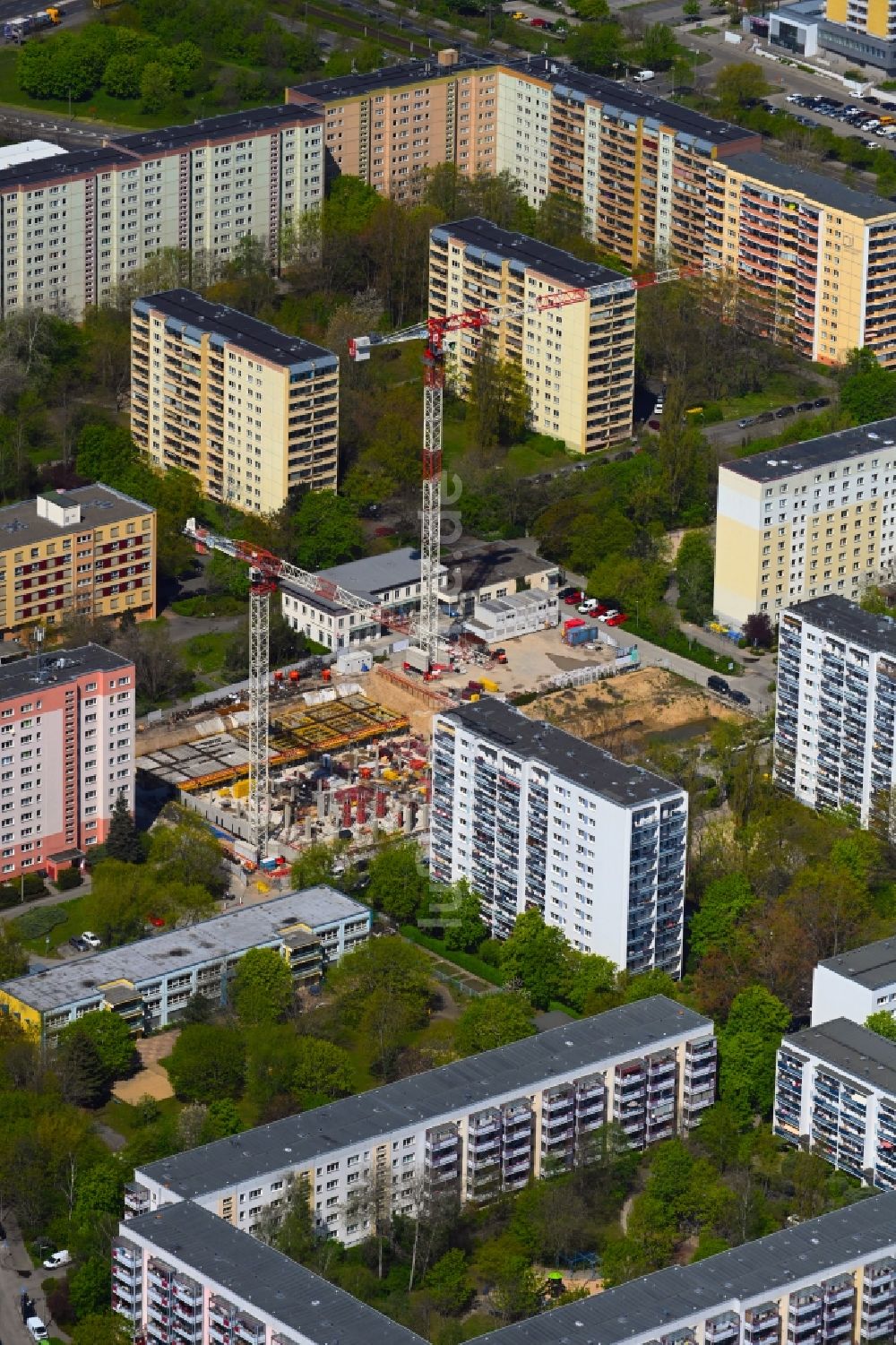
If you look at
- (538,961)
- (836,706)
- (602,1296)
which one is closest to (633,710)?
(836,706)

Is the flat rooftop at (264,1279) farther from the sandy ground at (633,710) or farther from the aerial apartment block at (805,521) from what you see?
the aerial apartment block at (805,521)

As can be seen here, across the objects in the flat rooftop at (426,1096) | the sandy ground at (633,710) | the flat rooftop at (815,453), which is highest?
the flat rooftop at (815,453)

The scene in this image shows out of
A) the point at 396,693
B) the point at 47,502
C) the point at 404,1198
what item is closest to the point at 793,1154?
Answer: the point at 404,1198

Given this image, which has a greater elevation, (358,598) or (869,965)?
(869,965)

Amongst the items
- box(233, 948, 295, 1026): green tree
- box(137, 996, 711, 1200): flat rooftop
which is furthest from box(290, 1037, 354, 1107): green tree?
box(137, 996, 711, 1200): flat rooftop

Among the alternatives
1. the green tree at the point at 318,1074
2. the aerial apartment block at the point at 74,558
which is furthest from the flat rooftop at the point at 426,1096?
the aerial apartment block at the point at 74,558

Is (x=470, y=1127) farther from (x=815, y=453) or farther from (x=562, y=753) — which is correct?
(x=815, y=453)

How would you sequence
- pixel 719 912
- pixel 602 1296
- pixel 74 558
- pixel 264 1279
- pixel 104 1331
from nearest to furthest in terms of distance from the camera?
pixel 264 1279 < pixel 602 1296 < pixel 104 1331 < pixel 719 912 < pixel 74 558
